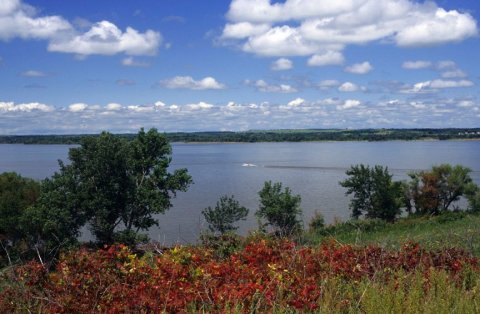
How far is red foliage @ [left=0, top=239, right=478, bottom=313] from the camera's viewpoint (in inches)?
193

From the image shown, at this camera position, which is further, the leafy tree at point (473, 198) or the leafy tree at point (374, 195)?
the leafy tree at point (374, 195)

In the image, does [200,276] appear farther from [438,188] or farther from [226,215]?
[438,188]

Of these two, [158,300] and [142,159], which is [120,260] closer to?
[158,300]

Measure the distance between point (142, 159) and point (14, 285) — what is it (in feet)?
102

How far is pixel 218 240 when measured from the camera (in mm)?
7949

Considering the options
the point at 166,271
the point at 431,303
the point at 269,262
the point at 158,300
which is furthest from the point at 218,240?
the point at 431,303

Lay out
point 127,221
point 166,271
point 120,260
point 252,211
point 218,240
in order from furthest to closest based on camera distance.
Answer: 1. point 252,211
2. point 127,221
3. point 218,240
4. point 120,260
5. point 166,271

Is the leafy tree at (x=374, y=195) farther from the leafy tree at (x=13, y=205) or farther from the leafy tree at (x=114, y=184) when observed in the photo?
the leafy tree at (x=13, y=205)

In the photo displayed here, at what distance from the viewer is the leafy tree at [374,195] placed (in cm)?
4988

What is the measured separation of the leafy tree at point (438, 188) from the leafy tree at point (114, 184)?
2721 cm

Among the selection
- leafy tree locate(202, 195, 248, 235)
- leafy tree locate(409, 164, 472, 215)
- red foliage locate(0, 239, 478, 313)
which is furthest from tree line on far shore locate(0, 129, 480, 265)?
red foliage locate(0, 239, 478, 313)

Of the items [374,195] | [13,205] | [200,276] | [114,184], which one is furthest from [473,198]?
[200,276]

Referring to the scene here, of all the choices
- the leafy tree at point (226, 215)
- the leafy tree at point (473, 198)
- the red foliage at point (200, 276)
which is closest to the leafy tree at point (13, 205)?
the leafy tree at point (226, 215)

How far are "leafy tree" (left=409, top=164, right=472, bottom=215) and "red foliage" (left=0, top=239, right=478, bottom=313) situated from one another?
4863cm
